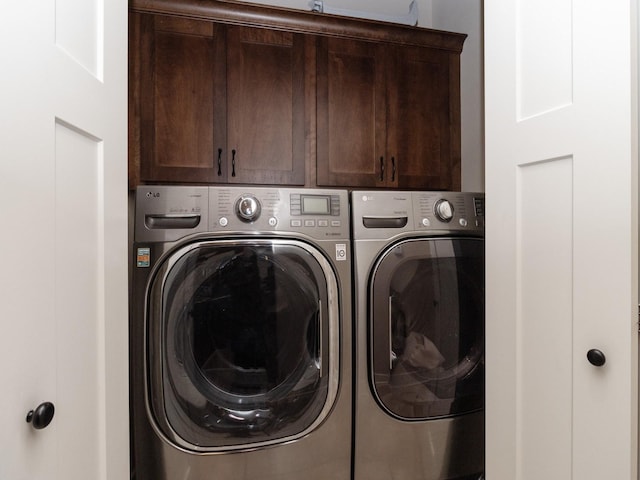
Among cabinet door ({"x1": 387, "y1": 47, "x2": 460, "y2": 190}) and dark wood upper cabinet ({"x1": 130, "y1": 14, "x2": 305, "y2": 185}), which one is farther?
cabinet door ({"x1": 387, "y1": 47, "x2": 460, "y2": 190})

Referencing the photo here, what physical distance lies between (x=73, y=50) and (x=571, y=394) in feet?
3.96

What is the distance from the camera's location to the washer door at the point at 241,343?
109 cm

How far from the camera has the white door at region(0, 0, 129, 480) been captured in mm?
496

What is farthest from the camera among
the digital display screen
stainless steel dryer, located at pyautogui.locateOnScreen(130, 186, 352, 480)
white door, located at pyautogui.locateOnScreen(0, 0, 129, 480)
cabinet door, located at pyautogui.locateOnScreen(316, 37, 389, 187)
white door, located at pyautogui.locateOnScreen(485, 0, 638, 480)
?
cabinet door, located at pyautogui.locateOnScreen(316, 37, 389, 187)

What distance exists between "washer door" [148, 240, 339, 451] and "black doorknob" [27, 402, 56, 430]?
1.76 feet

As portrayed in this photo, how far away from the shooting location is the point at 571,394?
76cm

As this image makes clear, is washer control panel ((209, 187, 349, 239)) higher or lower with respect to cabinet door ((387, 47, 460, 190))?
lower

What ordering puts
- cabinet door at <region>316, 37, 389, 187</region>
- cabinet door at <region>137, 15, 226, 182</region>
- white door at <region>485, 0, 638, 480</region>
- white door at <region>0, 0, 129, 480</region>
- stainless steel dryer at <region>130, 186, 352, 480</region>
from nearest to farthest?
1. white door at <region>0, 0, 129, 480</region>
2. white door at <region>485, 0, 638, 480</region>
3. stainless steel dryer at <region>130, 186, 352, 480</region>
4. cabinet door at <region>137, 15, 226, 182</region>
5. cabinet door at <region>316, 37, 389, 187</region>

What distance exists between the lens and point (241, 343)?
3.82 feet

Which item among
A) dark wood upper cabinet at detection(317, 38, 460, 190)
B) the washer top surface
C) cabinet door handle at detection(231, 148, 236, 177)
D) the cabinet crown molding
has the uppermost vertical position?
the cabinet crown molding

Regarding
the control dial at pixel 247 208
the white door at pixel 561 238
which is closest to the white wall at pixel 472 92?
the white door at pixel 561 238

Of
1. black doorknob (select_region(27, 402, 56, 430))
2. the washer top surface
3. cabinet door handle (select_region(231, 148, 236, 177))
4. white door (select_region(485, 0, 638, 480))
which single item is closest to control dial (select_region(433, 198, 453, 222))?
the washer top surface

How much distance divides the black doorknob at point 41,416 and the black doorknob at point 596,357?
0.97m

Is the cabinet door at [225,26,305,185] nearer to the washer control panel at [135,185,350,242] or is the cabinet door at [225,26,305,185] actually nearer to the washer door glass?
the washer control panel at [135,185,350,242]
